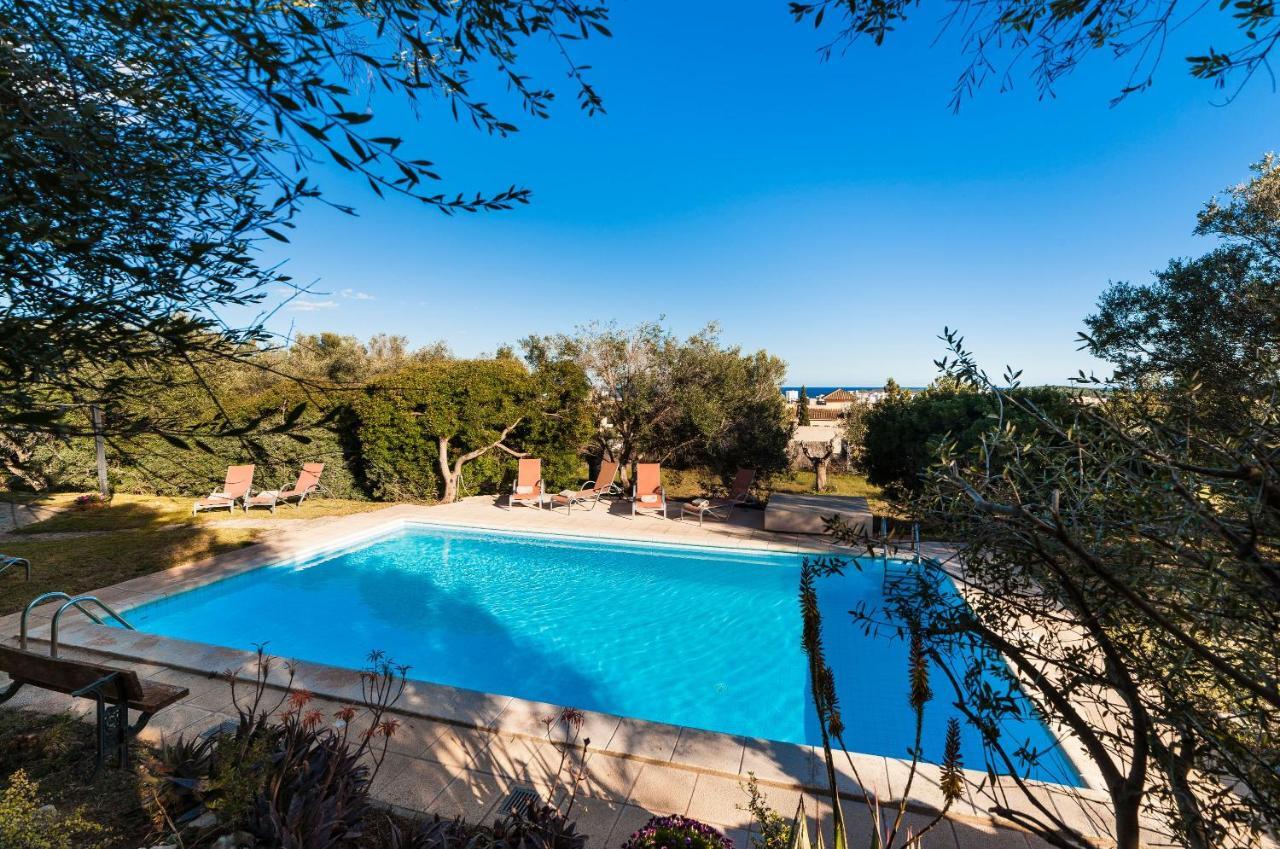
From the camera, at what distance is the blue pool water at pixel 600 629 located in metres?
6.00

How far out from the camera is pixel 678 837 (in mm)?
2518

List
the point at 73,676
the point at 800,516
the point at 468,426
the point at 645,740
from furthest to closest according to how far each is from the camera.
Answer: the point at 468,426 → the point at 800,516 → the point at 645,740 → the point at 73,676

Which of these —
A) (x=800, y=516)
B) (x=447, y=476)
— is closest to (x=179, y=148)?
(x=800, y=516)

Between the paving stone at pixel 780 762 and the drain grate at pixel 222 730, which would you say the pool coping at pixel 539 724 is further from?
the drain grate at pixel 222 730

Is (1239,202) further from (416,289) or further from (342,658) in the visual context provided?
(416,289)

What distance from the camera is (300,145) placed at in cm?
199

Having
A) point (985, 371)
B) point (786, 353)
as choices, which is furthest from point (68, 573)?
point (786, 353)

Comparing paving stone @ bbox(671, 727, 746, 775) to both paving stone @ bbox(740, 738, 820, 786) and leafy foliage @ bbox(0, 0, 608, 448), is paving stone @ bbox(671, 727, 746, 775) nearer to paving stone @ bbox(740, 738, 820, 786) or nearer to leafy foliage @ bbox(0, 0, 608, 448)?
paving stone @ bbox(740, 738, 820, 786)

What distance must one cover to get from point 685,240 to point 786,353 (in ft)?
23.2

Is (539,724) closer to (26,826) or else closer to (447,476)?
(26,826)

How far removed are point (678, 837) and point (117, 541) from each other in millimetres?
12320

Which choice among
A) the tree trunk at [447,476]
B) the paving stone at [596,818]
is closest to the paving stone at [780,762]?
the paving stone at [596,818]

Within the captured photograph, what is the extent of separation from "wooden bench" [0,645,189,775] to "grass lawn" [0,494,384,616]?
15.7 ft

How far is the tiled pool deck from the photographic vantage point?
133 inches
